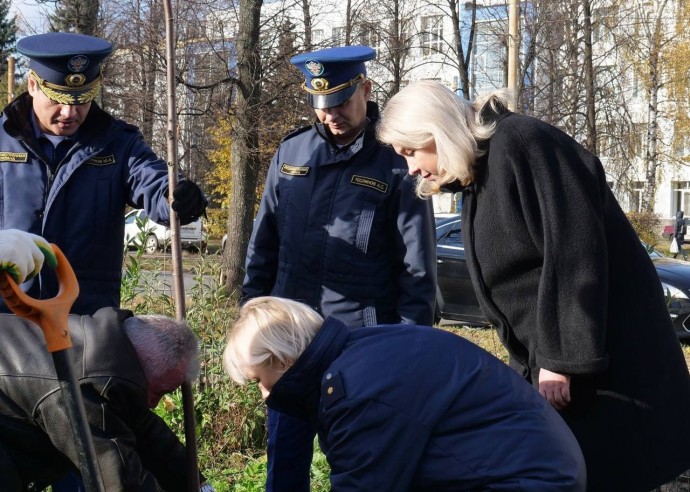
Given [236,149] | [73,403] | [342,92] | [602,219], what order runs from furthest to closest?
[236,149]
[342,92]
[602,219]
[73,403]

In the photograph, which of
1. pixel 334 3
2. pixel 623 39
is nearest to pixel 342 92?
pixel 334 3

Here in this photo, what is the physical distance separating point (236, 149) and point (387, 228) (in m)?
9.13

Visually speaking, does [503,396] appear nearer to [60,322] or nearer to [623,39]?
[60,322]

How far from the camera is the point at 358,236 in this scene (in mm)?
3168

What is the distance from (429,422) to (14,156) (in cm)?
188

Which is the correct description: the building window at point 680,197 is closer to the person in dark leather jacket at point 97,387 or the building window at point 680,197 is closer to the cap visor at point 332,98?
the cap visor at point 332,98

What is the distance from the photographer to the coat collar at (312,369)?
2150mm

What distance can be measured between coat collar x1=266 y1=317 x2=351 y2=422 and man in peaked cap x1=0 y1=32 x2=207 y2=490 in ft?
3.53

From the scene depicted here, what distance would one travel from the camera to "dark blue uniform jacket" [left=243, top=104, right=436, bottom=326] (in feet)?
10.4

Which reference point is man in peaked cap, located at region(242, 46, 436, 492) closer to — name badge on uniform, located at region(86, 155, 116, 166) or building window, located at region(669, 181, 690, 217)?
name badge on uniform, located at region(86, 155, 116, 166)

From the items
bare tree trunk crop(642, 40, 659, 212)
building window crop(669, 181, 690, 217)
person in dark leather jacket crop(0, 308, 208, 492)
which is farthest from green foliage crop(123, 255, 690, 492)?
building window crop(669, 181, 690, 217)

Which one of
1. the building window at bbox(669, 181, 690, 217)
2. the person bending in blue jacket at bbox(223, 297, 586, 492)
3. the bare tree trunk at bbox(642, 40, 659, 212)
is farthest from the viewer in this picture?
the building window at bbox(669, 181, 690, 217)

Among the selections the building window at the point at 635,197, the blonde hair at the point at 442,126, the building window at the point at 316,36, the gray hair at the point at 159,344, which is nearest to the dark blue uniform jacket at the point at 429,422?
the gray hair at the point at 159,344

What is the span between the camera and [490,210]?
8.29 ft
